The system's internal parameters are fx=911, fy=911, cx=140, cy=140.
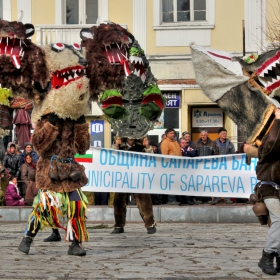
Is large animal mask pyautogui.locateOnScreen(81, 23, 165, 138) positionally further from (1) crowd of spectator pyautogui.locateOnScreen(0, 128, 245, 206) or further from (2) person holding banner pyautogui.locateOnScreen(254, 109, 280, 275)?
(1) crowd of spectator pyautogui.locateOnScreen(0, 128, 245, 206)

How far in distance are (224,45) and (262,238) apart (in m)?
13.6

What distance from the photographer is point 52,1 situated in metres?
25.8

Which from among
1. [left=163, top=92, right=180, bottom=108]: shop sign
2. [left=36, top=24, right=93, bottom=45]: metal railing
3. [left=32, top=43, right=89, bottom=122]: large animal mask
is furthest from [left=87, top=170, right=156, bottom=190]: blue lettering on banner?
[left=36, top=24, right=93, bottom=45]: metal railing

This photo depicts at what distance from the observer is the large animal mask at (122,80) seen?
10.1 meters

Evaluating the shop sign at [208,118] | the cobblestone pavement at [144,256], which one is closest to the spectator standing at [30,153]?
the cobblestone pavement at [144,256]

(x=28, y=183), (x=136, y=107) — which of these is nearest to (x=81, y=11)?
(x=28, y=183)

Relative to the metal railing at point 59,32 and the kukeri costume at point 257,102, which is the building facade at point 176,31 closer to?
the metal railing at point 59,32

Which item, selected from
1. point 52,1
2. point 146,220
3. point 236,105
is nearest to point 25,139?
point 52,1

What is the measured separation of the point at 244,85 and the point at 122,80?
2.07 m

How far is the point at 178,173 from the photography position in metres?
16.3

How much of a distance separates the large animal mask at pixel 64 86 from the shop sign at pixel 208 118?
1537 centimetres

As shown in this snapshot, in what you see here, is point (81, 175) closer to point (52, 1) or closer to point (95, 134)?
point (95, 134)

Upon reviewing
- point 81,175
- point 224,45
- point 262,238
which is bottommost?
point 262,238

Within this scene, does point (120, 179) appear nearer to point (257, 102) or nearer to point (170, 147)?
point (170, 147)
